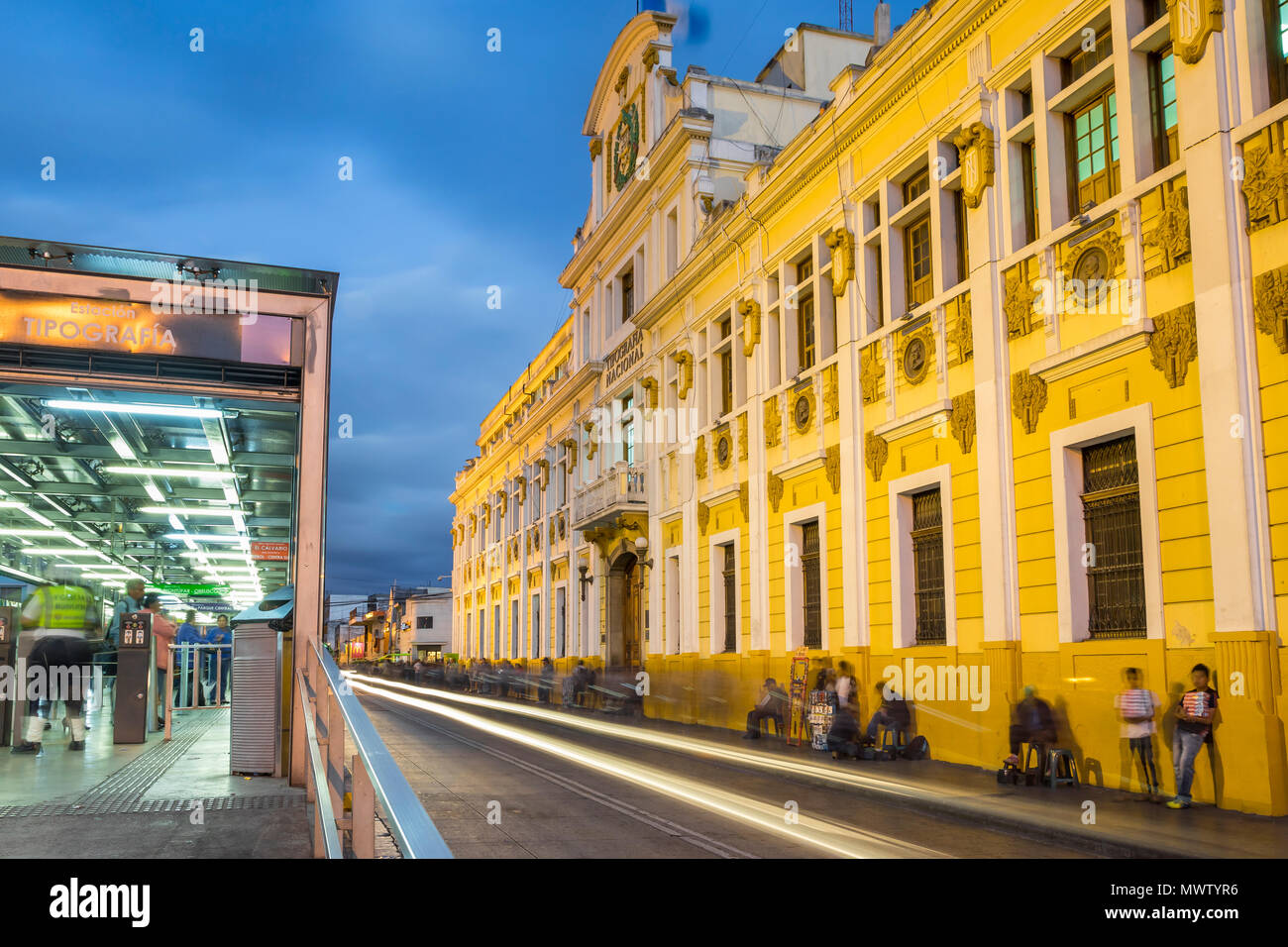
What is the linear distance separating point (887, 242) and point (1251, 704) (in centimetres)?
1042

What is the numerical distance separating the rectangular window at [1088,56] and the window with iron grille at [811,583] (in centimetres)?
953

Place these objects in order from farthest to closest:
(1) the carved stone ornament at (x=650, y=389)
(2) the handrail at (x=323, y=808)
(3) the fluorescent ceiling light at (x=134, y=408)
Result: (1) the carved stone ornament at (x=650, y=389) → (3) the fluorescent ceiling light at (x=134, y=408) → (2) the handrail at (x=323, y=808)

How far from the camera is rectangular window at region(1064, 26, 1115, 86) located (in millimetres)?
14336

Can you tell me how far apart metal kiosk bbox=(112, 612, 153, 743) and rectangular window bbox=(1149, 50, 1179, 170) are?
14446 millimetres

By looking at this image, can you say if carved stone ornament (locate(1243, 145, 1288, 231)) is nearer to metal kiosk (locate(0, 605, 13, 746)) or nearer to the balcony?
metal kiosk (locate(0, 605, 13, 746))

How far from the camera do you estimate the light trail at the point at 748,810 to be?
30.4 ft

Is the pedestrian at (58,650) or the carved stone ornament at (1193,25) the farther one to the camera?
the pedestrian at (58,650)

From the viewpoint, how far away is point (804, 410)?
71.8 ft

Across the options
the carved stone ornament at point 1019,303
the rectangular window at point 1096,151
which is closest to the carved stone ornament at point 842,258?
the carved stone ornament at point 1019,303

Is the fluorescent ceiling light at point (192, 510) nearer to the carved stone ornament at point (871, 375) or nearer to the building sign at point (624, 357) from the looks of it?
the carved stone ornament at point (871, 375)

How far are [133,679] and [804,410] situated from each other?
1280 cm

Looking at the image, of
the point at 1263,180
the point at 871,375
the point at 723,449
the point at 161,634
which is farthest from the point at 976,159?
the point at 161,634

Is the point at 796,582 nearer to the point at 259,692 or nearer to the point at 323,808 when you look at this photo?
the point at 259,692
